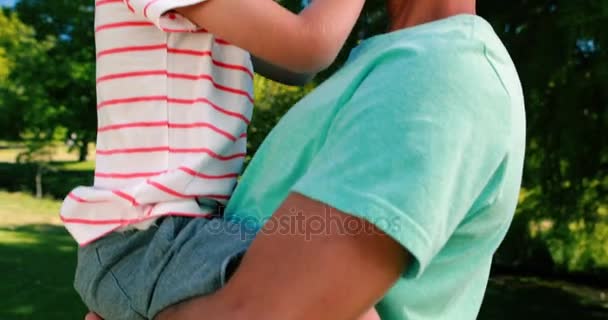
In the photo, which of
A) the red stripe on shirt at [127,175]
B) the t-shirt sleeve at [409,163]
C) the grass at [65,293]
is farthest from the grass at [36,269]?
the t-shirt sleeve at [409,163]

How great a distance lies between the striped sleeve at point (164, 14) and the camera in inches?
36.2

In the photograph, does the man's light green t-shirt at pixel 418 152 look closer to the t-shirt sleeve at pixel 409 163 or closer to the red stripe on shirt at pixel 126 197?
the t-shirt sleeve at pixel 409 163

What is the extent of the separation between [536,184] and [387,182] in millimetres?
4754

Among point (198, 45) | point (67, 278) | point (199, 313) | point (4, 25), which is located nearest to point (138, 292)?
point (199, 313)

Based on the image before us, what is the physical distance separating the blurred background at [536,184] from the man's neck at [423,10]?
158 centimetres

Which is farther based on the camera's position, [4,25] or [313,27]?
[4,25]

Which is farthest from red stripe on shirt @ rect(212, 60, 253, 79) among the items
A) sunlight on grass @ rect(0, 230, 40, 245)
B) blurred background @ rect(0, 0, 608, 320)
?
sunlight on grass @ rect(0, 230, 40, 245)

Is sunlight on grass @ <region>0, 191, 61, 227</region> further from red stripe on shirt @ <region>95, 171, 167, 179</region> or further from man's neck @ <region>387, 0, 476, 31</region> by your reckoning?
man's neck @ <region>387, 0, 476, 31</region>

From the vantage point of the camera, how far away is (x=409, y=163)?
72cm

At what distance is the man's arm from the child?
4.4 inches

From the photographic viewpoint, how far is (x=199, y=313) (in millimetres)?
824

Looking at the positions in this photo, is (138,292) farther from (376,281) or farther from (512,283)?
(512,283)

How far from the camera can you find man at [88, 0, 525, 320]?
28.4 inches

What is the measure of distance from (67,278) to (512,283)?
5.23 metres
